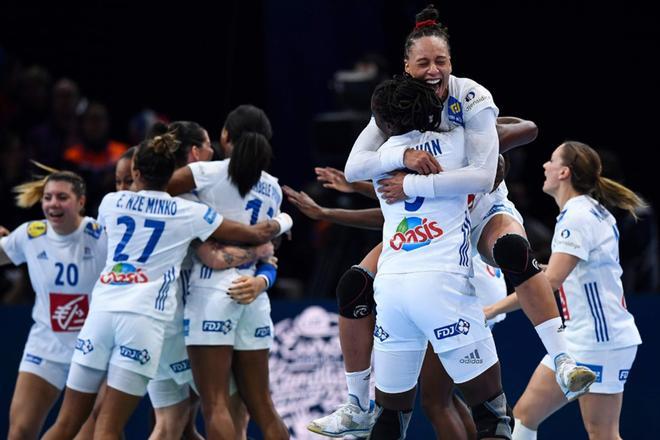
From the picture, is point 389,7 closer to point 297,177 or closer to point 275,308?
point 297,177

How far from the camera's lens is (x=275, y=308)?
7926 mm

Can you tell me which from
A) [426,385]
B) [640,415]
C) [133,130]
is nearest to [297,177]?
[133,130]

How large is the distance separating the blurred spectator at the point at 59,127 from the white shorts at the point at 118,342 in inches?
149

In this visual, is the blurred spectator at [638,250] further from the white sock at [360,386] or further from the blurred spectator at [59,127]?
the blurred spectator at [59,127]

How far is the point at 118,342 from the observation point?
231 inches

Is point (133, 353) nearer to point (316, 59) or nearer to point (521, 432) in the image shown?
point (521, 432)

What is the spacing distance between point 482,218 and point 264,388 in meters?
1.73

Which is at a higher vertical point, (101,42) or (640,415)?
(101,42)

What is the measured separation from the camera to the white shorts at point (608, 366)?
19.4 feet

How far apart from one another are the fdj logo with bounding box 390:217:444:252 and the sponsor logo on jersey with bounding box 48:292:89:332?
2447 millimetres

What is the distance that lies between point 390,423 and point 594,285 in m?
1.64

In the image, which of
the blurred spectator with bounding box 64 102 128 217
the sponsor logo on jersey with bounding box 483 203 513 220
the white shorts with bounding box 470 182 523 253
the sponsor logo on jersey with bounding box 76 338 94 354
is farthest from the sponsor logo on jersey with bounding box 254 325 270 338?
the blurred spectator with bounding box 64 102 128 217

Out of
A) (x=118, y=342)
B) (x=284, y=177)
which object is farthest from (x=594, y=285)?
(x=284, y=177)

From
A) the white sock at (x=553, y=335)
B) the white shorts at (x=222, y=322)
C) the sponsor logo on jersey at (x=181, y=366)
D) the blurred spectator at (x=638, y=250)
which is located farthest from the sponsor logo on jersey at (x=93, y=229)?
the blurred spectator at (x=638, y=250)
